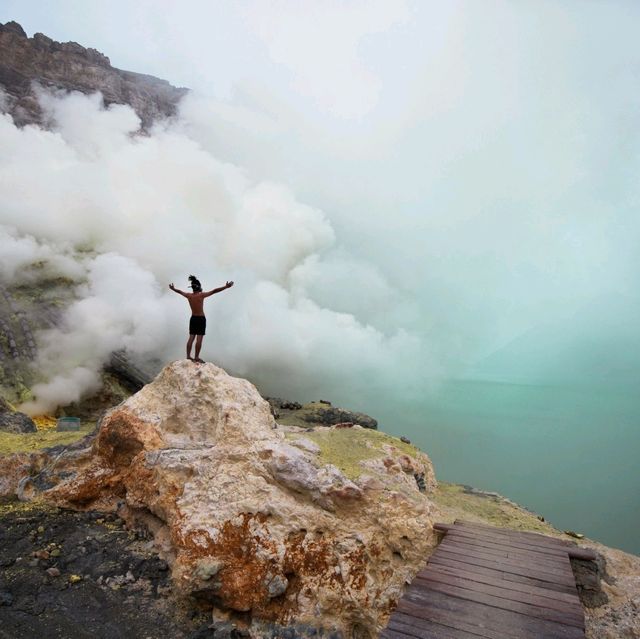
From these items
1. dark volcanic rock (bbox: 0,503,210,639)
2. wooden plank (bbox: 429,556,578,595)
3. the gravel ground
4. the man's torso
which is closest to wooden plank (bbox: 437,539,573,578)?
wooden plank (bbox: 429,556,578,595)

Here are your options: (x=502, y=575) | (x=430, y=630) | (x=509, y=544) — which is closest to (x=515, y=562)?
(x=502, y=575)

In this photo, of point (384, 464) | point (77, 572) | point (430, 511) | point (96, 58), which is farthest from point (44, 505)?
point (96, 58)

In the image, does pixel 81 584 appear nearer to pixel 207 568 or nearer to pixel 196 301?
pixel 207 568

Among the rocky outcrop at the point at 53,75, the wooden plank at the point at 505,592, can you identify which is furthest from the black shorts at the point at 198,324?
the rocky outcrop at the point at 53,75

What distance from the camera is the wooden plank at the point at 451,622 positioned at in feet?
18.7

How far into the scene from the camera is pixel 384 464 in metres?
11.8

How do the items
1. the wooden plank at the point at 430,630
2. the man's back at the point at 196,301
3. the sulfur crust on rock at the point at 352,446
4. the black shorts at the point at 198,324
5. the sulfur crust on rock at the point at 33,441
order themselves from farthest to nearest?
the sulfur crust on rock at the point at 33,441 → the black shorts at the point at 198,324 → the man's back at the point at 196,301 → the sulfur crust on rock at the point at 352,446 → the wooden plank at the point at 430,630

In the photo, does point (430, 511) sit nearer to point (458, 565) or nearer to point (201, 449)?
point (458, 565)

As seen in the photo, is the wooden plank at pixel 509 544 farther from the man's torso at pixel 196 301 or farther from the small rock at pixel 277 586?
the man's torso at pixel 196 301

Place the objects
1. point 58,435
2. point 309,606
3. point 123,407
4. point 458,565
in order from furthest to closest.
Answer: point 58,435
point 123,407
point 309,606
point 458,565

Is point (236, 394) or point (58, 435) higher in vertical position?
point (236, 394)

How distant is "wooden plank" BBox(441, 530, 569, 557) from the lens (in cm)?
838

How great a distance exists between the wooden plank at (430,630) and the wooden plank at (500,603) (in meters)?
0.62

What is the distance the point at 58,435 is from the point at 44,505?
423 centimetres
